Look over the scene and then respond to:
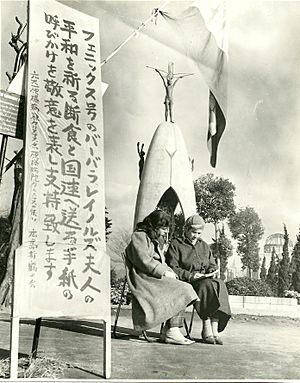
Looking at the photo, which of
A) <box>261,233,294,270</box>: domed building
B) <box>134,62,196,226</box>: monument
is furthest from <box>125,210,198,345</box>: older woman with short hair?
<box>261,233,294,270</box>: domed building

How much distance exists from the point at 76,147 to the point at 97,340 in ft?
4.56

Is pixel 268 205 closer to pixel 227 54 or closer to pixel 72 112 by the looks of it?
pixel 227 54

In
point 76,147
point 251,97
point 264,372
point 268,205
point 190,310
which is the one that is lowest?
point 264,372

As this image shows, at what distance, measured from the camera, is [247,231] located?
491cm

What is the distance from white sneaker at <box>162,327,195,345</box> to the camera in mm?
4453

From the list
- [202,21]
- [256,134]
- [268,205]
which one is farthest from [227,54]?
[268,205]

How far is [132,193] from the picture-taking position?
15.4 ft

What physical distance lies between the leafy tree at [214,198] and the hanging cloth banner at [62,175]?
90cm

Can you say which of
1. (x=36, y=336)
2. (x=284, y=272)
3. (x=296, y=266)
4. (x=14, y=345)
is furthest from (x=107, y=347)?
(x=296, y=266)

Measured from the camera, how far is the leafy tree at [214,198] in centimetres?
483

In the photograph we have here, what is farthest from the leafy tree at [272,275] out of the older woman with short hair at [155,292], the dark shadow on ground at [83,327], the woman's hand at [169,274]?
the dark shadow on ground at [83,327]

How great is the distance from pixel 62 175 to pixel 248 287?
1.70m

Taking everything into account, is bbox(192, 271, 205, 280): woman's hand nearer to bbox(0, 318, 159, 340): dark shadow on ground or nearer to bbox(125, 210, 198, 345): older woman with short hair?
bbox(125, 210, 198, 345): older woman with short hair

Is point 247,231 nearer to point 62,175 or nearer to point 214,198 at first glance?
point 214,198
